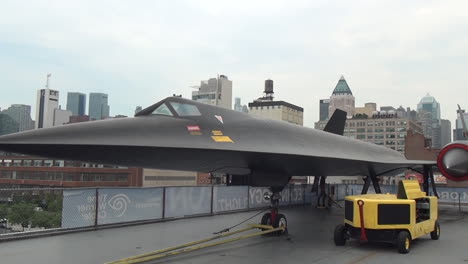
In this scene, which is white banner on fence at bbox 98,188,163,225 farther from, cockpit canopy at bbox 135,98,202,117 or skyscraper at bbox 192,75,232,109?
skyscraper at bbox 192,75,232,109

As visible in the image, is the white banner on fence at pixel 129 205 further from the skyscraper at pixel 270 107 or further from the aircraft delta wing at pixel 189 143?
the skyscraper at pixel 270 107

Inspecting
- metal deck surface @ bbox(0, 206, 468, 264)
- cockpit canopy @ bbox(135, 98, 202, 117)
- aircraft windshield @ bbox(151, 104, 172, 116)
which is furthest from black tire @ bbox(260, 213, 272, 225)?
aircraft windshield @ bbox(151, 104, 172, 116)

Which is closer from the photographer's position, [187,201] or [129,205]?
[129,205]

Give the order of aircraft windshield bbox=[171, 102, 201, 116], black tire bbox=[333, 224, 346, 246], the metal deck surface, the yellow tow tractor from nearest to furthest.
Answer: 1. the metal deck surface
2. aircraft windshield bbox=[171, 102, 201, 116]
3. the yellow tow tractor
4. black tire bbox=[333, 224, 346, 246]

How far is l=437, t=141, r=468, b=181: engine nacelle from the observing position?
1236 centimetres

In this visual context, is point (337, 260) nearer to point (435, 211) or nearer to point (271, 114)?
point (435, 211)

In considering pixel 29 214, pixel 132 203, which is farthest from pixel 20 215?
pixel 132 203

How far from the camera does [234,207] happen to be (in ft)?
51.5

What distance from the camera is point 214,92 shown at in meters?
94.4

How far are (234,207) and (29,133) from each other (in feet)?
35.7

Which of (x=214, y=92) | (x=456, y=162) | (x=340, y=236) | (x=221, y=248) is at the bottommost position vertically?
(x=221, y=248)

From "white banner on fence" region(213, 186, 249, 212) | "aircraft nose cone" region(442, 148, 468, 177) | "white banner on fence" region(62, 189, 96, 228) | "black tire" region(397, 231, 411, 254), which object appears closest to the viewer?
"black tire" region(397, 231, 411, 254)

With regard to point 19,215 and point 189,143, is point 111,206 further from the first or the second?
point 19,215

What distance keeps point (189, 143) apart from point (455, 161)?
9520 mm
